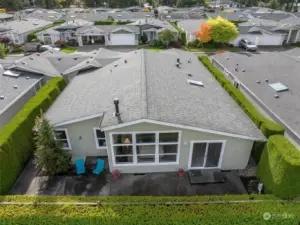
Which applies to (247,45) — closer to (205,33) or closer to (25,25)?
(205,33)

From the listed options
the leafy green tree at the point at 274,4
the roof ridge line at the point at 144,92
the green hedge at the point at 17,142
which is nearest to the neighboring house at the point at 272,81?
the roof ridge line at the point at 144,92

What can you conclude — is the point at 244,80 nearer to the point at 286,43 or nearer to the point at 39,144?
the point at 39,144

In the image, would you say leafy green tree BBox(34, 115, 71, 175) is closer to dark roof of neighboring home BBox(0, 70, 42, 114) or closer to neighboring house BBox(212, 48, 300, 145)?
dark roof of neighboring home BBox(0, 70, 42, 114)

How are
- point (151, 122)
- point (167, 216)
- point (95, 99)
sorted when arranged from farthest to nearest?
point (95, 99) → point (151, 122) → point (167, 216)

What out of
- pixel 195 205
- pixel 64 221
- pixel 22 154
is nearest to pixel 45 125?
pixel 22 154

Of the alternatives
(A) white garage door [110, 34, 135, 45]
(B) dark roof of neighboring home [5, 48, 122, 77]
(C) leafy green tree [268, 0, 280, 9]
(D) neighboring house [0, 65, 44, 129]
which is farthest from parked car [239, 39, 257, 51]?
(C) leafy green tree [268, 0, 280, 9]

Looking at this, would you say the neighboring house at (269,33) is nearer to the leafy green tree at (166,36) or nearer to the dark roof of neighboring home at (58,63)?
the leafy green tree at (166,36)

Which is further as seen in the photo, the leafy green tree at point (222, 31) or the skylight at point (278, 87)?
the leafy green tree at point (222, 31)
